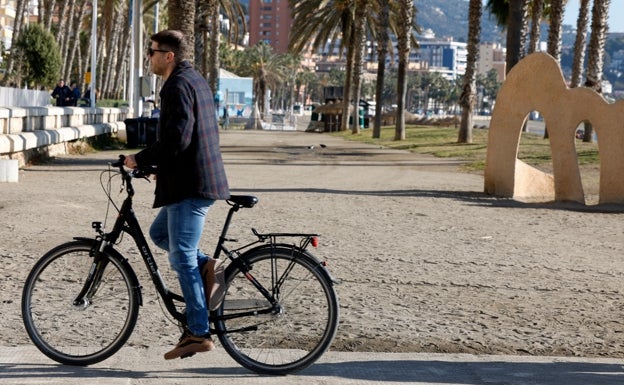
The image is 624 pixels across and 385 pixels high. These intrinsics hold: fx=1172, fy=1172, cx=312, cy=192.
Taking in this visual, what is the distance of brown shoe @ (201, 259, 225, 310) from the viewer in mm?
6055

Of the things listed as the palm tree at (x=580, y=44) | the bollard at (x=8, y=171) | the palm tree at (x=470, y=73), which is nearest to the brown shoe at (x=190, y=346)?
the bollard at (x=8, y=171)

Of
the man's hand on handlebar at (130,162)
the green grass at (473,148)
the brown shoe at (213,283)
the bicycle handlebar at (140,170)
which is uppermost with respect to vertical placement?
the man's hand on handlebar at (130,162)

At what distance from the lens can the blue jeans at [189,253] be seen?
5.96m

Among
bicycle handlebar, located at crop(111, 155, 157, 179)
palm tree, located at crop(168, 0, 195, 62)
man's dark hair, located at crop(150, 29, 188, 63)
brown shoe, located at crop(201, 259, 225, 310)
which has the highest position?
palm tree, located at crop(168, 0, 195, 62)

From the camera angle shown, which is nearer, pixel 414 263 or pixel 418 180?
pixel 414 263

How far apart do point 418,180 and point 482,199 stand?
14.7 ft

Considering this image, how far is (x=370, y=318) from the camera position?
307 inches

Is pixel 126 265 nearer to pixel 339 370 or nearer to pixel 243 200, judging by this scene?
pixel 243 200

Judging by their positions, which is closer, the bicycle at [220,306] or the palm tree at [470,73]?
the bicycle at [220,306]

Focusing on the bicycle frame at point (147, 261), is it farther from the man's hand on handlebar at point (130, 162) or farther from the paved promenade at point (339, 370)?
the paved promenade at point (339, 370)

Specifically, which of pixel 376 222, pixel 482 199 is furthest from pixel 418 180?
pixel 376 222

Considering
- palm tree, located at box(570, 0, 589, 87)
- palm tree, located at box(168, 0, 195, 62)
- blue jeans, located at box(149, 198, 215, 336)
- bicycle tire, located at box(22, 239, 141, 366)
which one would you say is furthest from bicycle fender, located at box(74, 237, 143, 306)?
palm tree, located at box(570, 0, 589, 87)

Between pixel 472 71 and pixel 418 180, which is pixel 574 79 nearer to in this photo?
pixel 472 71

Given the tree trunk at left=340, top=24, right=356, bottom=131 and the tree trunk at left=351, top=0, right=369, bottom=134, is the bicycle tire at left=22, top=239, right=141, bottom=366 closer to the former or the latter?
the tree trunk at left=351, top=0, right=369, bottom=134
